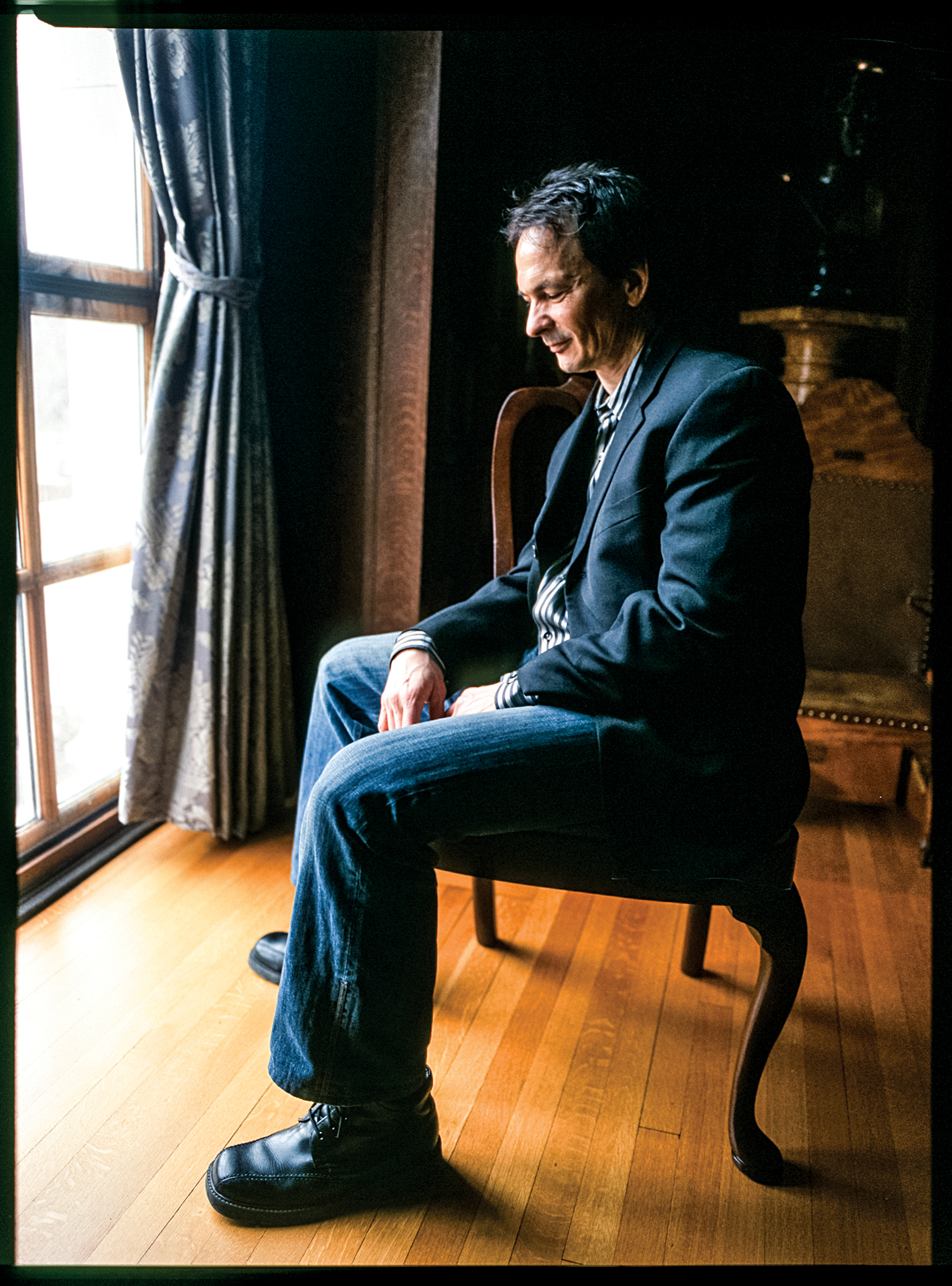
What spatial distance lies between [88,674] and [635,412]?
1.35m

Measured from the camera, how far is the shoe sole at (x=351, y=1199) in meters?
1.12

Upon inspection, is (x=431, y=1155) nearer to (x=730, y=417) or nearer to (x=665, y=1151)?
(x=665, y=1151)

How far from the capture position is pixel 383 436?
6.68ft

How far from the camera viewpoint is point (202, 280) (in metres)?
1.80

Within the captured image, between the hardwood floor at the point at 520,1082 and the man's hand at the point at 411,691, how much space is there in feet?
1.75

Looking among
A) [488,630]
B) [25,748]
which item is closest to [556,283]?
[488,630]

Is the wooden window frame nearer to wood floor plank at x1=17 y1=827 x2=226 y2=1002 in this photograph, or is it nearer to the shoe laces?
wood floor plank at x1=17 y1=827 x2=226 y2=1002

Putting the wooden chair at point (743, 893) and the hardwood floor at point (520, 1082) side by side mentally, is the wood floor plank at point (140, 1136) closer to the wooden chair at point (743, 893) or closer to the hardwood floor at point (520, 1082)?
the hardwood floor at point (520, 1082)

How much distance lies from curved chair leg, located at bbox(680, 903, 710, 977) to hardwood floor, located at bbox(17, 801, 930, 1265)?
3 centimetres

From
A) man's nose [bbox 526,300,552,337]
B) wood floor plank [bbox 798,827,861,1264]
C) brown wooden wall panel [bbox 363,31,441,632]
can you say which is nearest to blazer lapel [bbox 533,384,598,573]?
man's nose [bbox 526,300,552,337]

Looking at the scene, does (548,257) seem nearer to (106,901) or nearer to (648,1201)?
(648,1201)

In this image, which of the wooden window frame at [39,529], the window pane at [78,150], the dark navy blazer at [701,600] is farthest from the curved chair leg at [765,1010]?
the window pane at [78,150]

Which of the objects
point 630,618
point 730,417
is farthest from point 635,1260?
point 730,417

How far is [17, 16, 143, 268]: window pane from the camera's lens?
1.62m
